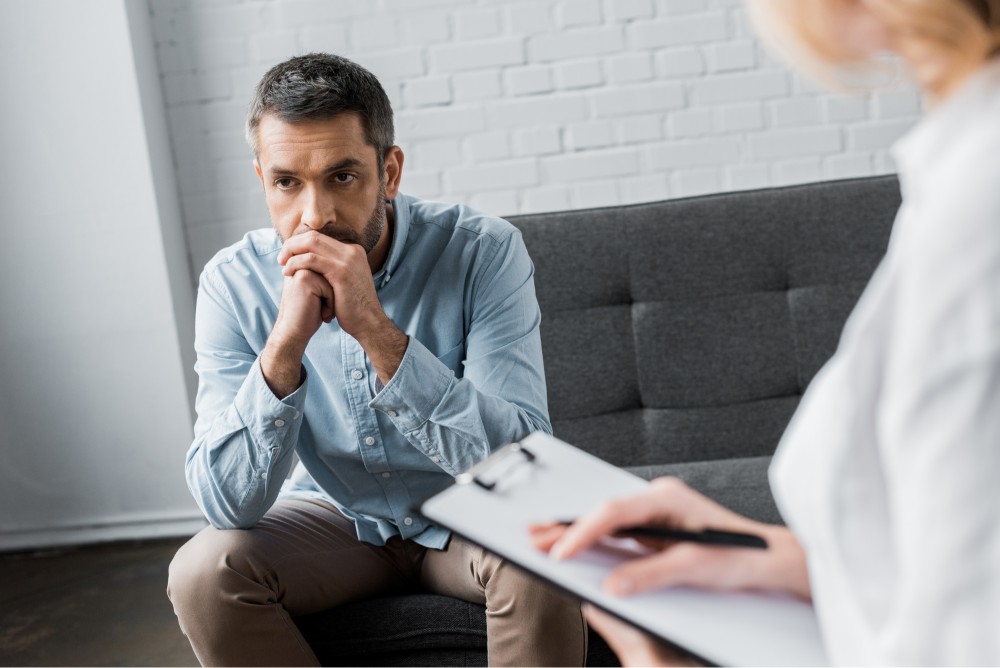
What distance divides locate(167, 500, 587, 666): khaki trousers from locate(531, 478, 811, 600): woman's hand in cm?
60

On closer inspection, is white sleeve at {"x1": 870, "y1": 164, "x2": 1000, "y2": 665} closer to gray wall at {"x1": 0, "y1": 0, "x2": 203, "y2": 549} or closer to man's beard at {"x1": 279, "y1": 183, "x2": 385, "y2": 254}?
man's beard at {"x1": 279, "y1": 183, "x2": 385, "y2": 254}

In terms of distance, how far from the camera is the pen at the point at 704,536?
75 centimetres

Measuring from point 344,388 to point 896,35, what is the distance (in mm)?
1233

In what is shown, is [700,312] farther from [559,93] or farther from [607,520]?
[607,520]

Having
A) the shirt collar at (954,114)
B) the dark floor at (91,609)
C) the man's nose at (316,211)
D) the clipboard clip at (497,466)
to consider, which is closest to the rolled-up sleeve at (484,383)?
the man's nose at (316,211)

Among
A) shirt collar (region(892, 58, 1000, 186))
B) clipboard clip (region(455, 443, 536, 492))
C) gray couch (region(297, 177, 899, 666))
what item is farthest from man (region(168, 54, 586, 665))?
shirt collar (region(892, 58, 1000, 186))

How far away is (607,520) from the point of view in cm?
76

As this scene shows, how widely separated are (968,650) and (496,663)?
1039mm

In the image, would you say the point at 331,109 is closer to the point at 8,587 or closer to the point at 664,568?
the point at 664,568

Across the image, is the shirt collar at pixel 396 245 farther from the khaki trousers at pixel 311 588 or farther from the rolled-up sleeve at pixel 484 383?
the khaki trousers at pixel 311 588

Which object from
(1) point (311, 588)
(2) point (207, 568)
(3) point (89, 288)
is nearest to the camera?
(2) point (207, 568)

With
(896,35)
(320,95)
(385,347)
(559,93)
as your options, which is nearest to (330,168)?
(320,95)

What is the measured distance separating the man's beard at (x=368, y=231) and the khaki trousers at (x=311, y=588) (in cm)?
45

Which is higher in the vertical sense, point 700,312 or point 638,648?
point 638,648
